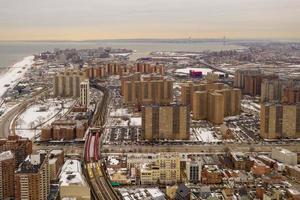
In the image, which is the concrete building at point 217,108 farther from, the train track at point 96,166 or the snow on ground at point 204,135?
the train track at point 96,166

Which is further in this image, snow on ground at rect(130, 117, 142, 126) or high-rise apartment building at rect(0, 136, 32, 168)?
snow on ground at rect(130, 117, 142, 126)

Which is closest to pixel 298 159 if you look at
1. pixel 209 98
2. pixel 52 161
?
pixel 209 98

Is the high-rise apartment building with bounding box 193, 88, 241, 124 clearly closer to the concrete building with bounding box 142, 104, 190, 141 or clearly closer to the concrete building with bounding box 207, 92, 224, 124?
the concrete building with bounding box 207, 92, 224, 124

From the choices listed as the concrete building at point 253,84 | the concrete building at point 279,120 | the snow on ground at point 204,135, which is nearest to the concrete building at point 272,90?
the concrete building at point 253,84

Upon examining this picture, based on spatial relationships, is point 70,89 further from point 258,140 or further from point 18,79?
point 258,140

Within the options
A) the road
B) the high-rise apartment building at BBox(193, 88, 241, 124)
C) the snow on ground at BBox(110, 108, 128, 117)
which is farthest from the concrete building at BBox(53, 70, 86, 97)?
the road

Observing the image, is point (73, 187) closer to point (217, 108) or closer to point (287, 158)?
point (287, 158)
